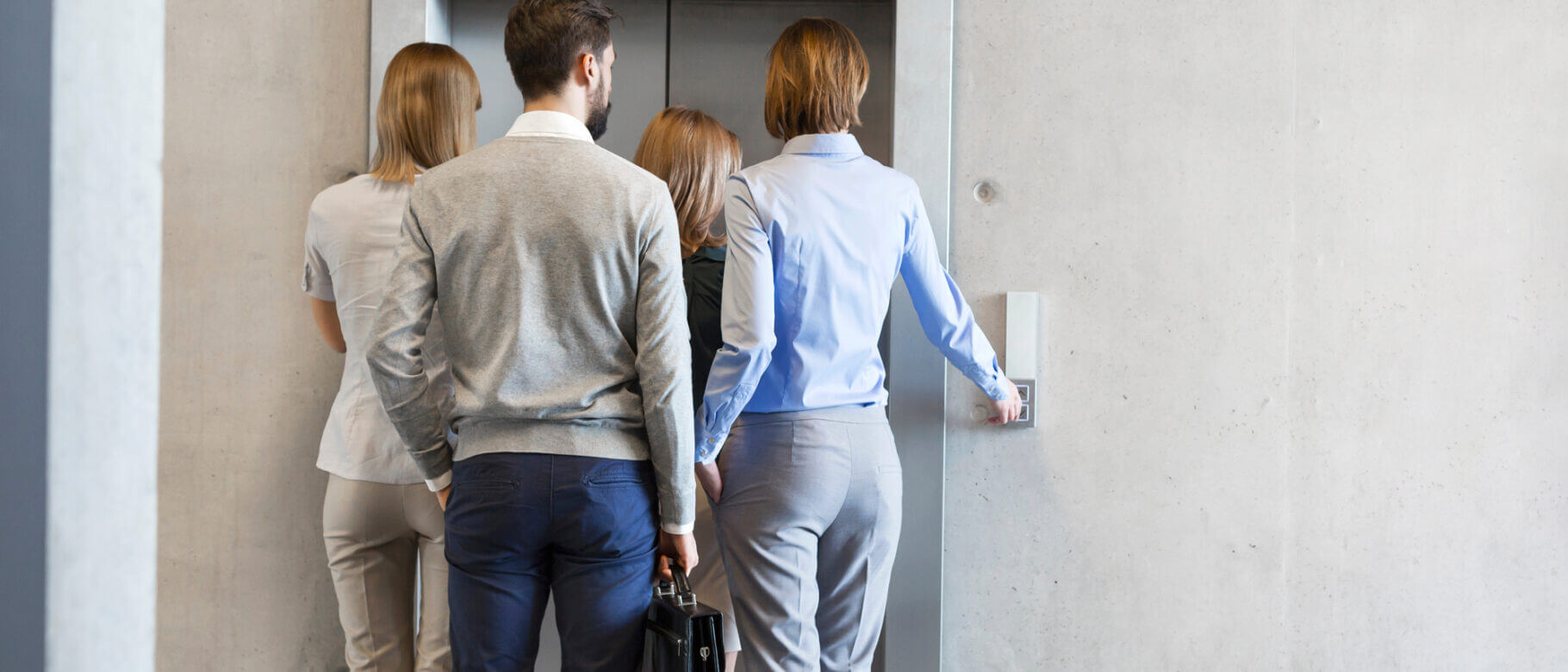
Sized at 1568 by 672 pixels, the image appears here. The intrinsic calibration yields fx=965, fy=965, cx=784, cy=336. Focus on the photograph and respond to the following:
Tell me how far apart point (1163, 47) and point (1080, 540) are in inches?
54.3

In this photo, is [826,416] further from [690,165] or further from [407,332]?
[407,332]

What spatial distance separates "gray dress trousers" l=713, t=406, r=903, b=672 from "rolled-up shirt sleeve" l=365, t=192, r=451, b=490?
0.64 meters

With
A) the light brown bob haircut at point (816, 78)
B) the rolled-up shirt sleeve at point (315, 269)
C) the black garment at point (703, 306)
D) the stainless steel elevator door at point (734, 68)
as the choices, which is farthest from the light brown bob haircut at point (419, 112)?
the stainless steel elevator door at point (734, 68)

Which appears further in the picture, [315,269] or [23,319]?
[315,269]

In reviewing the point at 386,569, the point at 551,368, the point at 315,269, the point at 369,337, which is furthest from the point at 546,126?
the point at 386,569

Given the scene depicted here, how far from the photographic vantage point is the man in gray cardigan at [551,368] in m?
1.58

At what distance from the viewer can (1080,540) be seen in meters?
2.67

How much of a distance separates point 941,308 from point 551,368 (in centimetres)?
100

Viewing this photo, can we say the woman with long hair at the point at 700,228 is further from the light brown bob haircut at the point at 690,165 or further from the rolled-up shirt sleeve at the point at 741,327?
the rolled-up shirt sleeve at the point at 741,327

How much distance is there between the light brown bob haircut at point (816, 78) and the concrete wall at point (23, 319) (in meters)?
1.65

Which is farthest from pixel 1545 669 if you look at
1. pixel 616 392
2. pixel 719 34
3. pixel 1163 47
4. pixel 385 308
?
pixel 385 308

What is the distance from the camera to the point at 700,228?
2.24m

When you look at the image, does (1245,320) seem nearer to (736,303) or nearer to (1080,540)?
(1080,540)

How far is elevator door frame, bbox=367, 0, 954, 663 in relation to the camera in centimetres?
261
